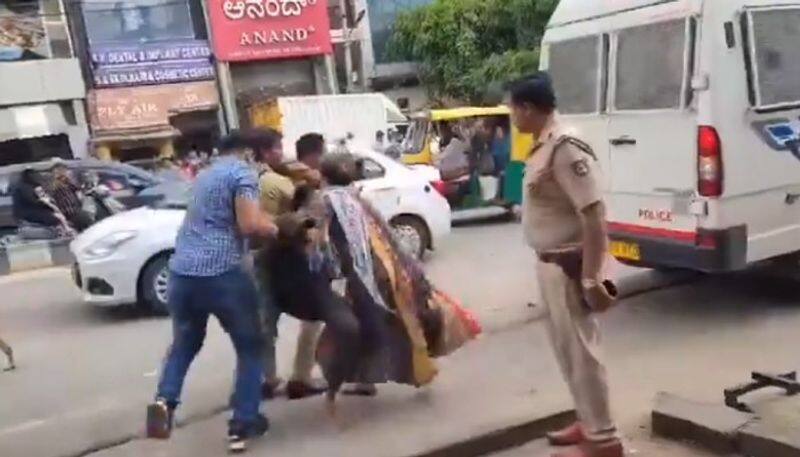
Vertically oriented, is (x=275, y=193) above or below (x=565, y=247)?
above

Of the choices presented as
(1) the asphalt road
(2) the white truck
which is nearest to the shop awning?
(2) the white truck

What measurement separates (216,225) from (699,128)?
135 inches

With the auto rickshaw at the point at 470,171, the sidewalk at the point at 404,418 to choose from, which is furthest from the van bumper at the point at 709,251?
the auto rickshaw at the point at 470,171

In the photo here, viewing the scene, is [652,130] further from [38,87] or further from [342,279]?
[38,87]

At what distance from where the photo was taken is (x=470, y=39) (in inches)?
1027

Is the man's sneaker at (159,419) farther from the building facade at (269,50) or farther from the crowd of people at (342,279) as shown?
the building facade at (269,50)

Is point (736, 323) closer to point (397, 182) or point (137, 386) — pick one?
point (137, 386)

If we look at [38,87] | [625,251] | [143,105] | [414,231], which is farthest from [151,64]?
[625,251]

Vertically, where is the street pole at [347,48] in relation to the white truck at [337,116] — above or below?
above

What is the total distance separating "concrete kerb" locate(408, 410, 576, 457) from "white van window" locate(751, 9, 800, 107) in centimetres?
285

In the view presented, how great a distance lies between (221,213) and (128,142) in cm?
1964

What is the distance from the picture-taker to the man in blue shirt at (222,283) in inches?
193

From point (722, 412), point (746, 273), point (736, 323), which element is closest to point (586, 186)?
point (722, 412)

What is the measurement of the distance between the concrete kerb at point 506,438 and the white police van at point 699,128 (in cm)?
210
